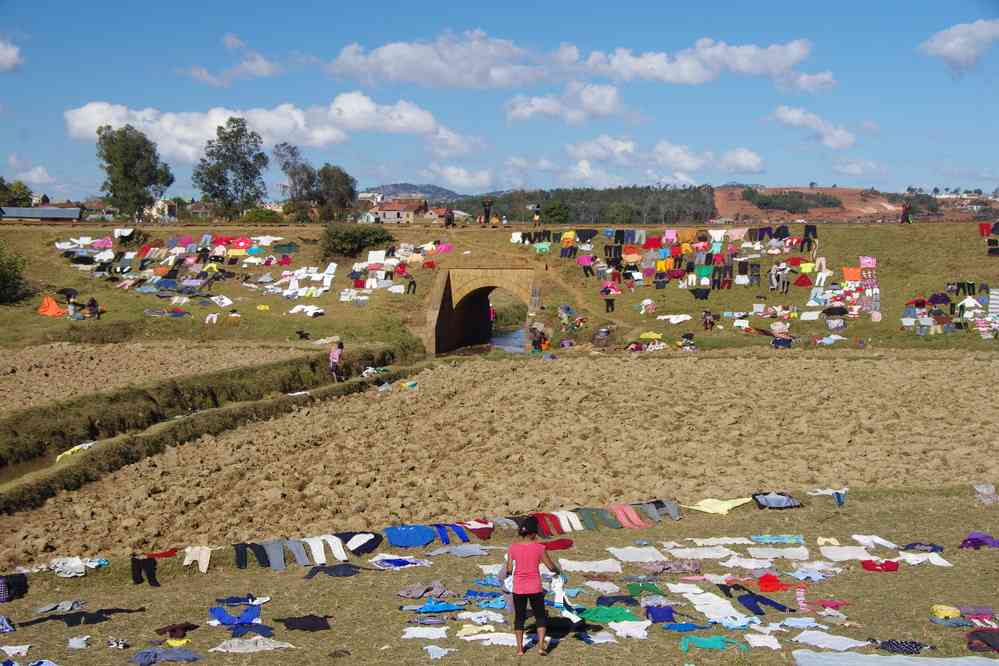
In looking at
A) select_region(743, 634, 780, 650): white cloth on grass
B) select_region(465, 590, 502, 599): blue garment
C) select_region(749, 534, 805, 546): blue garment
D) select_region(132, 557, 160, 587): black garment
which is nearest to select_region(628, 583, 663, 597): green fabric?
select_region(465, 590, 502, 599): blue garment

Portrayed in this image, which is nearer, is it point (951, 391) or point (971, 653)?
point (971, 653)

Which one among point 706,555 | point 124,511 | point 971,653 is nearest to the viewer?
point 971,653

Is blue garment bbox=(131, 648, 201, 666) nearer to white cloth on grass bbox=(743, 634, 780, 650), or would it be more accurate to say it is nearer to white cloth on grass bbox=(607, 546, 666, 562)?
white cloth on grass bbox=(743, 634, 780, 650)

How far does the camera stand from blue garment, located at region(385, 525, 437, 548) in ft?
53.3

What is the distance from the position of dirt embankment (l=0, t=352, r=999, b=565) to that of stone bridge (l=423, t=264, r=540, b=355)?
Answer: 1319 centimetres

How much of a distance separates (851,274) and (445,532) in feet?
118

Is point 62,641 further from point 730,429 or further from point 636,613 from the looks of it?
point 730,429

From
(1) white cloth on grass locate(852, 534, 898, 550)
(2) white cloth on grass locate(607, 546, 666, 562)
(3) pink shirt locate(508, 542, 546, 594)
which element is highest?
(3) pink shirt locate(508, 542, 546, 594)

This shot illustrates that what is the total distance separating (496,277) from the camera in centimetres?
4972

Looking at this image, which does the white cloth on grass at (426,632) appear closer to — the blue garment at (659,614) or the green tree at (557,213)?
the blue garment at (659,614)

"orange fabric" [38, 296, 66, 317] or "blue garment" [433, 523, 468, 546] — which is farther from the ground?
"orange fabric" [38, 296, 66, 317]

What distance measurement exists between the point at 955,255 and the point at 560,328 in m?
20.3

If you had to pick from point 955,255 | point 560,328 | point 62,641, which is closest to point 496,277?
point 560,328

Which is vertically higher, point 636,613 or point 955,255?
point 955,255
